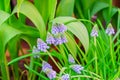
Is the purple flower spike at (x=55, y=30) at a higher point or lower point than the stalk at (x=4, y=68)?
higher

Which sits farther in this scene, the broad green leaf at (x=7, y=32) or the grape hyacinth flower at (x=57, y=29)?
the broad green leaf at (x=7, y=32)

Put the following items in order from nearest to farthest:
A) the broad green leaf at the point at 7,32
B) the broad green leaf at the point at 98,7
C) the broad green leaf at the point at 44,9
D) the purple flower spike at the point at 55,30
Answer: the purple flower spike at the point at 55,30, the broad green leaf at the point at 7,32, the broad green leaf at the point at 44,9, the broad green leaf at the point at 98,7

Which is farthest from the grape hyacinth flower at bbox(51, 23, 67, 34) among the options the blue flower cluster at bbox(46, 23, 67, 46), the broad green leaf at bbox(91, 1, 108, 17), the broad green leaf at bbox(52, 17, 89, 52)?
the broad green leaf at bbox(91, 1, 108, 17)

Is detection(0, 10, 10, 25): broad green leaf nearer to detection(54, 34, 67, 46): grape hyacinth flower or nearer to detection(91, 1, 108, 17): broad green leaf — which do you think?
detection(54, 34, 67, 46): grape hyacinth flower

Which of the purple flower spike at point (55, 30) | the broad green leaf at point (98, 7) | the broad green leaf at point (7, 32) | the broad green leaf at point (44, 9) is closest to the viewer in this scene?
the purple flower spike at point (55, 30)

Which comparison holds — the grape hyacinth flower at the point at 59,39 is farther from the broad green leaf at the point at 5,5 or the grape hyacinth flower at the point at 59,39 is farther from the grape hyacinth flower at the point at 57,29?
the broad green leaf at the point at 5,5

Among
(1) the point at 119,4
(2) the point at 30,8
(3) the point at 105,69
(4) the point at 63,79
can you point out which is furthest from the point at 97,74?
(1) the point at 119,4

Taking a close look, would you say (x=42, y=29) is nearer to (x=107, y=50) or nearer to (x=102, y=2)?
(x=107, y=50)

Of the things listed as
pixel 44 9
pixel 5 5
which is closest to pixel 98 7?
pixel 44 9

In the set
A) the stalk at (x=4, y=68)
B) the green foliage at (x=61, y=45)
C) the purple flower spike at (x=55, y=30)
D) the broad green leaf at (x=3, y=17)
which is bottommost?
the stalk at (x=4, y=68)

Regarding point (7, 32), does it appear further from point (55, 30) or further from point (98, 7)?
point (98, 7)

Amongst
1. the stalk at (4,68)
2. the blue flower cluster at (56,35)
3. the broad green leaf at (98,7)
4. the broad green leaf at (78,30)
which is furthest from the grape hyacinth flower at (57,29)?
the broad green leaf at (98,7)

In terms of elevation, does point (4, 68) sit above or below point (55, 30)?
below
